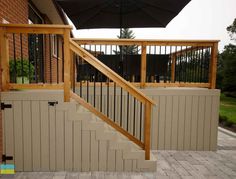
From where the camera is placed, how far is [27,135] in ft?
9.77

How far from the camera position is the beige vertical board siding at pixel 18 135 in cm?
293

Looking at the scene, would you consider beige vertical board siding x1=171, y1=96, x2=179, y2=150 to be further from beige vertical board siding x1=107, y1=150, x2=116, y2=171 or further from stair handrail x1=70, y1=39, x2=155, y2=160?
beige vertical board siding x1=107, y1=150, x2=116, y2=171

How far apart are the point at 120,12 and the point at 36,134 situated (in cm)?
354

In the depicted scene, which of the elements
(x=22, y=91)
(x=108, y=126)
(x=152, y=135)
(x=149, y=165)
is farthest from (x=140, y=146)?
(x=22, y=91)

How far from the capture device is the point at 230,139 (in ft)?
17.3

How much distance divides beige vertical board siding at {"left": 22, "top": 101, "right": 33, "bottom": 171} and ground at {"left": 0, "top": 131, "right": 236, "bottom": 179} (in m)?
0.17

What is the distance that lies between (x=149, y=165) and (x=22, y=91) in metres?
2.47

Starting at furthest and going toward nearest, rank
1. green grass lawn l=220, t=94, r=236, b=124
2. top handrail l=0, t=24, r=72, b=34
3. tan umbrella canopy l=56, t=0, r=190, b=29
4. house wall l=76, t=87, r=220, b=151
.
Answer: green grass lawn l=220, t=94, r=236, b=124 → tan umbrella canopy l=56, t=0, r=190, b=29 → house wall l=76, t=87, r=220, b=151 → top handrail l=0, t=24, r=72, b=34

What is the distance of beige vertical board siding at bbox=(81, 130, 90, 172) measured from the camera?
301cm

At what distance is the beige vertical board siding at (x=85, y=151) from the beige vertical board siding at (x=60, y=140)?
1.11ft

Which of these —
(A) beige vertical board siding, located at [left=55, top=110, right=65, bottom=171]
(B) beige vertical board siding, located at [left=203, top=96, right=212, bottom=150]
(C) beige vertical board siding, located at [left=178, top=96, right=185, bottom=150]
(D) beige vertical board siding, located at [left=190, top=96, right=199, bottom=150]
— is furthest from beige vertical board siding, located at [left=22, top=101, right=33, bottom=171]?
(B) beige vertical board siding, located at [left=203, top=96, right=212, bottom=150]

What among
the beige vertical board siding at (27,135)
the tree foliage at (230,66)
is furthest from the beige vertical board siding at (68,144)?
the tree foliage at (230,66)

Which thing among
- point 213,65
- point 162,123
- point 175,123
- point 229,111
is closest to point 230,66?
point 229,111

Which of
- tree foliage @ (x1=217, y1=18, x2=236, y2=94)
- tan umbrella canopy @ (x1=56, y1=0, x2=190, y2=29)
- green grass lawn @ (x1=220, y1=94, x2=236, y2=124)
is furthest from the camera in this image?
tree foliage @ (x1=217, y1=18, x2=236, y2=94)
